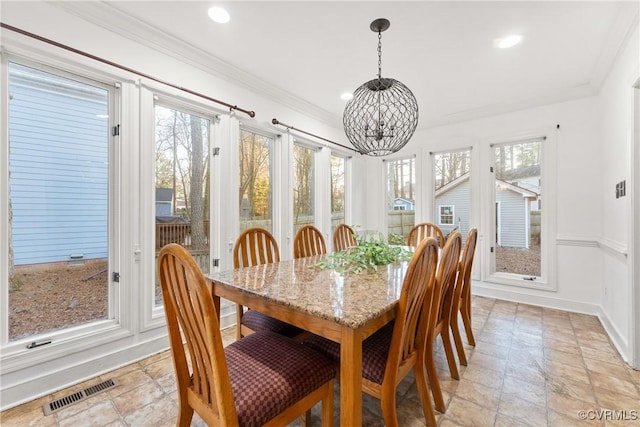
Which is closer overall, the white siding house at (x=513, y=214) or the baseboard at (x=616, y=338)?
the baseboard at (x=616, y=338)

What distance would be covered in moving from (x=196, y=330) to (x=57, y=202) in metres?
1.73

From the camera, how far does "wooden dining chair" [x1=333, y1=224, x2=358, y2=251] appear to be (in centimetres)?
301

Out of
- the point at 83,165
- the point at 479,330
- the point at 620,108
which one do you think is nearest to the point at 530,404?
the point at 479,330

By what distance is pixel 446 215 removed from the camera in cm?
429

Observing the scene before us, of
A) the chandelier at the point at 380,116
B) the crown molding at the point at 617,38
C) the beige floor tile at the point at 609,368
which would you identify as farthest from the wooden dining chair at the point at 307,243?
the crown molding at the point at 617,38

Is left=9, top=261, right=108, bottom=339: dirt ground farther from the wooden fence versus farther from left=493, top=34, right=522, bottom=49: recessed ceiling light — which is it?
left=493, top=34, right=522, bottom=49: recessed ceiling light

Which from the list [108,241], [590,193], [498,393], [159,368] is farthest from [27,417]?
[590,193]

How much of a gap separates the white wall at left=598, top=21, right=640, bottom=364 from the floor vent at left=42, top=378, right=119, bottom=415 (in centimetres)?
379

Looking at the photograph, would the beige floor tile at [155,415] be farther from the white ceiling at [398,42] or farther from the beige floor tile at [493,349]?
the white ceiling at [398,42]

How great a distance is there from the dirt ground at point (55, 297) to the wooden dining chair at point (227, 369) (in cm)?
141

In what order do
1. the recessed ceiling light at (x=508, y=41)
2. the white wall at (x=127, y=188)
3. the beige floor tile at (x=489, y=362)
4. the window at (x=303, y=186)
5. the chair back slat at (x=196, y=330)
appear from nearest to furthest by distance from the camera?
the chair back slat at (x=196, y=330), the white wall at (x=127, y=188), the beige floor tile at (x=489, y=362), the recessed ceiling light at (x=508, y=41), the window at (x=303, y=186)

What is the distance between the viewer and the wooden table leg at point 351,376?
1.03 meters

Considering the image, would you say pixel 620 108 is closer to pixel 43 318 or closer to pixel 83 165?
pixel 83 165

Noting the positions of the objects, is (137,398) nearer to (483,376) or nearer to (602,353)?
(483,376)
